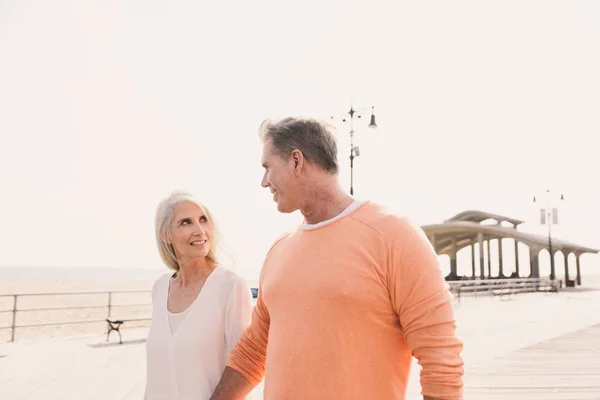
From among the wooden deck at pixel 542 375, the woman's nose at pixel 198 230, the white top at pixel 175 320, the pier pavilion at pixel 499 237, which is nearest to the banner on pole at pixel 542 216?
the pier pavilion at pixel 499 237

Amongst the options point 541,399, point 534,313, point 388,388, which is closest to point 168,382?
point 388,388

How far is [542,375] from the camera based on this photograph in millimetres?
6672

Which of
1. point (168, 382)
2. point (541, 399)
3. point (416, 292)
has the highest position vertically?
point (416, 292)

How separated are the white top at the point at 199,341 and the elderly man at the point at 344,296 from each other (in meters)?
0.58

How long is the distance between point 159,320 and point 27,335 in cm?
1692

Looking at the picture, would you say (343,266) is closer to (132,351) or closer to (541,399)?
(541,399)

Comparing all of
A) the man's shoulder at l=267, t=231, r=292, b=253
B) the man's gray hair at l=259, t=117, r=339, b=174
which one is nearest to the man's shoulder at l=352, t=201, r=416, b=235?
the man's gray hair at l=259, t=117, r=339, b=174

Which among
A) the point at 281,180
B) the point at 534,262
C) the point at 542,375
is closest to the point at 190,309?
the point at 281,180

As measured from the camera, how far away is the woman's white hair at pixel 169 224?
273cm

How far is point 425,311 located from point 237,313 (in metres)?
1.14

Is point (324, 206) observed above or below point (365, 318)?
above

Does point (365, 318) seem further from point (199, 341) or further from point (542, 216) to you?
point (542, 216)

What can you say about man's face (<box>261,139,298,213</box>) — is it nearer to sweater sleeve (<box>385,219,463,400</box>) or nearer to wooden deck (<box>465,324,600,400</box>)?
sweater sleeve (<box>385,219,463,400</box>)

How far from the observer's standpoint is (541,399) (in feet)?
18.2
